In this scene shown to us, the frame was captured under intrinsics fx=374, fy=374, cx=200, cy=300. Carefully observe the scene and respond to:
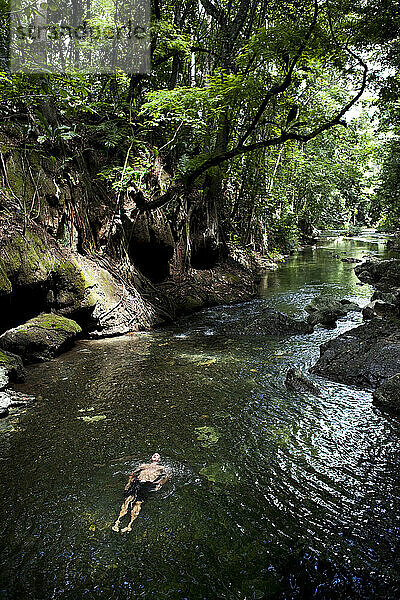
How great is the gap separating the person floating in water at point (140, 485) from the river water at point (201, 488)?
0.07 meters

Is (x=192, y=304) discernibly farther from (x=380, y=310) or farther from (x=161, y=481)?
(x=161, y=481)

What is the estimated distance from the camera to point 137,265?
10109 millimetres

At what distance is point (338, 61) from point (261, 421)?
963 centimetres

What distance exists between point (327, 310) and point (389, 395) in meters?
4.56

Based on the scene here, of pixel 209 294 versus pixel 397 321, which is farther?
pixel 209 294

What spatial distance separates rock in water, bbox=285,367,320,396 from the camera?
16.6 ft

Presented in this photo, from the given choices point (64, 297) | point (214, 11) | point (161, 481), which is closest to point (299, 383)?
point (161, 481)

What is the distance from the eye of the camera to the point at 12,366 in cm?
524

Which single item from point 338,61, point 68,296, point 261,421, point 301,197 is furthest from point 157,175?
point 301,197

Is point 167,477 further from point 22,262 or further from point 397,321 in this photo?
point 397,321

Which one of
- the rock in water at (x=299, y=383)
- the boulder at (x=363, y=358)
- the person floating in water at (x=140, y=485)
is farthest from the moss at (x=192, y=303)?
the person floating in water at (x=140, y=485)

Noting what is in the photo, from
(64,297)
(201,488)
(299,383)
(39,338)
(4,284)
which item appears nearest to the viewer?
(201,488)

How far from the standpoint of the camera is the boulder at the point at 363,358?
207 inches

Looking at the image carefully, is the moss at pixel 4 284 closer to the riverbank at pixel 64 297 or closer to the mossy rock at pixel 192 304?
the riverbank at pixel 64 297
